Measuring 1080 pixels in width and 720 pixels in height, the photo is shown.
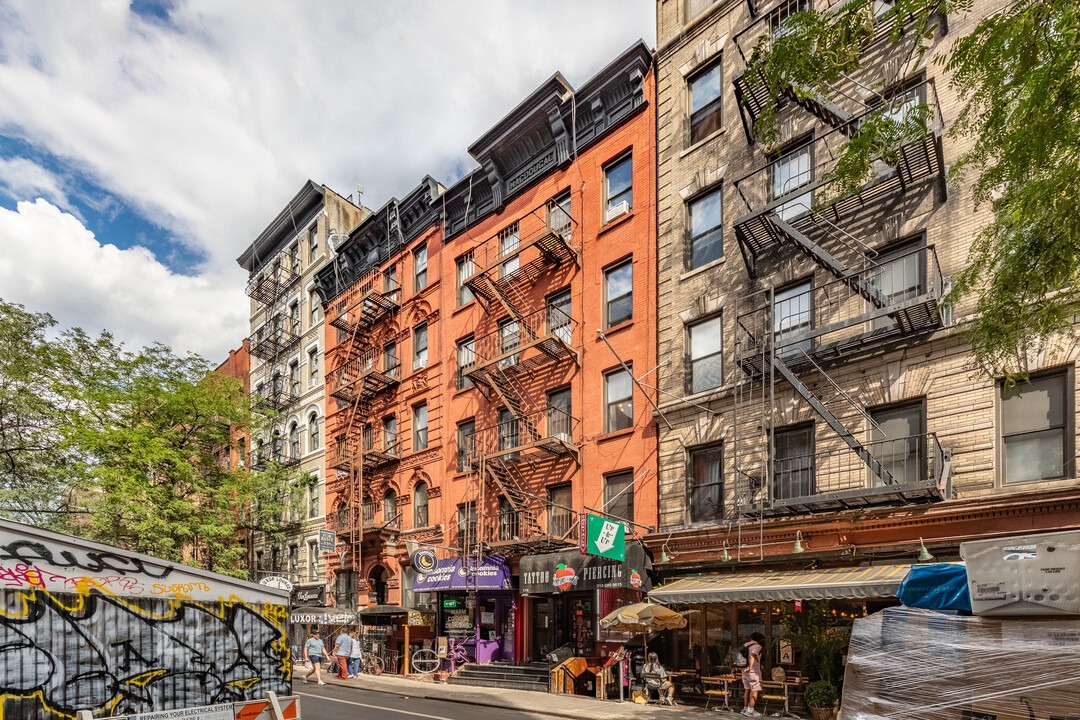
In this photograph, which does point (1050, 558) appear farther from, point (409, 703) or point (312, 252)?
point (312, 252)

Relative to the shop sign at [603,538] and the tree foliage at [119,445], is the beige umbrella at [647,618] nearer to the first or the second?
the shop sign at [603,538]

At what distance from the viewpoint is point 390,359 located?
1211 inches

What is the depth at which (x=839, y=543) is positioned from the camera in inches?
576

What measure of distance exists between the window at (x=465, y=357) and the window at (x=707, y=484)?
33.5 ft

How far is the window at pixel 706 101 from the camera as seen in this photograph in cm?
1953

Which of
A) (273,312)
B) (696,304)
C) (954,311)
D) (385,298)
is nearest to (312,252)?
(273,312)

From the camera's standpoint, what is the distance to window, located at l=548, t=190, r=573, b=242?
2321 centimetres

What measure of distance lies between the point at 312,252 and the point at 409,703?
88.5ft

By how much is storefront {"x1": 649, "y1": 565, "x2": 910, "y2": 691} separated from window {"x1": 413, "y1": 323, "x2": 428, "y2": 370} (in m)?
15.0

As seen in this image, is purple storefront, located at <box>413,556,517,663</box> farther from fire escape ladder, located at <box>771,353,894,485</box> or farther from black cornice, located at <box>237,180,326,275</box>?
black cornice, located at <box>237,180,326,275</box>

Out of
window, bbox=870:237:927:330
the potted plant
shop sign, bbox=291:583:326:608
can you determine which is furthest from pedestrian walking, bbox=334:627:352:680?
window, bbox=870:237:927:330

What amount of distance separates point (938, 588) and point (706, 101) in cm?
1711

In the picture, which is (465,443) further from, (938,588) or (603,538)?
(938,588)

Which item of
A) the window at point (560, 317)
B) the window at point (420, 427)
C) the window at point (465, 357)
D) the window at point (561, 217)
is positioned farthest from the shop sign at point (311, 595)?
the window at point (561, 217)
